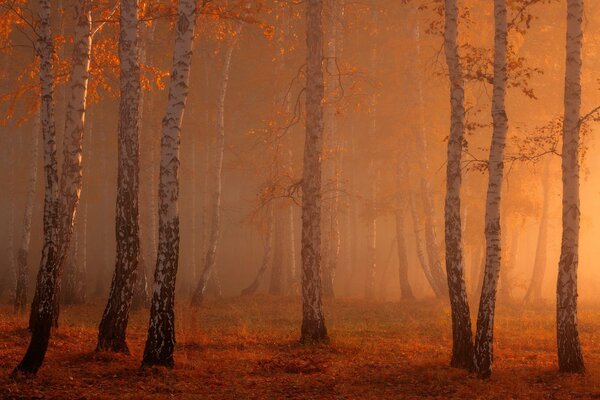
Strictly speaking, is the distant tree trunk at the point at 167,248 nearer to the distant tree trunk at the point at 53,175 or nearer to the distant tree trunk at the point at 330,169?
the distant tree trunk at the point at 53,175

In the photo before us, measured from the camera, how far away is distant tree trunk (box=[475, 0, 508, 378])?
10875 millimetres

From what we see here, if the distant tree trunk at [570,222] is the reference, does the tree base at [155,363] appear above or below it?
below

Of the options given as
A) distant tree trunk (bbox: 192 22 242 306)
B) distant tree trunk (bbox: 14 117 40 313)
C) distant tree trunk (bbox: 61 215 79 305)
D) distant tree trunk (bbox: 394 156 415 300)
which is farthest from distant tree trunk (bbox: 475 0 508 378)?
distant tree trunk (bbox: 61 215 79 305)

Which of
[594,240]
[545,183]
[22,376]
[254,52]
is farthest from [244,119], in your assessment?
[594,240]

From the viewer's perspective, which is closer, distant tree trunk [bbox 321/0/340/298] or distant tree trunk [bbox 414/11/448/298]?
distant tree trunk [bbox 321/0/340/298]

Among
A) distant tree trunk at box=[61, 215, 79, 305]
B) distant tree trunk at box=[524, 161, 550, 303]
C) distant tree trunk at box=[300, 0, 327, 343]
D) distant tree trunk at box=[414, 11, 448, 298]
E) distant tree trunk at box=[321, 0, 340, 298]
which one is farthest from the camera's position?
distant tree trunk at box=[524, 161, 550, 303]

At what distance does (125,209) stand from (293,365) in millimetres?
4136

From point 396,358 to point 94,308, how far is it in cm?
1215

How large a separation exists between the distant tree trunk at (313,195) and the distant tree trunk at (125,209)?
4152mm

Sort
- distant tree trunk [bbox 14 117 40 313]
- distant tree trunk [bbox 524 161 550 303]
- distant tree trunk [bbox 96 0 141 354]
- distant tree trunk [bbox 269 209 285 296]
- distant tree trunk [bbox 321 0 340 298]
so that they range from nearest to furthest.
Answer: distant tree trunk [bbox 96 0 141 354]
distant tree trunk [bbox 14 117 40 313]
distant tree trunk [bbox 321 0 340 298]
distant tree trunk [bbox 269 209 285 296]
distant tree trunk [bbox 524 161 550 303]

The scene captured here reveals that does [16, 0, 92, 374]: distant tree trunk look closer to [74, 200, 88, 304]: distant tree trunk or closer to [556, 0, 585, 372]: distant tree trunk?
[556, 0, 585, 372]: distant tree trunk

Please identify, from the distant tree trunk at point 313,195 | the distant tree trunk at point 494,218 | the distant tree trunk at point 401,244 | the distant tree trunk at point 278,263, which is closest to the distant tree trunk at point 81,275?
the distant tree trunk at point 278,263

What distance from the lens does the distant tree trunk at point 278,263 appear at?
26688 millimetres

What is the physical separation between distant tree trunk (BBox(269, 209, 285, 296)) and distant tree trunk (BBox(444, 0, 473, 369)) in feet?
48.9
